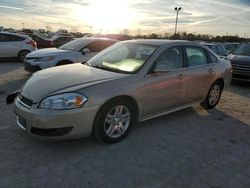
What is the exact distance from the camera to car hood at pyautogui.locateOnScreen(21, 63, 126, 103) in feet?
12.4

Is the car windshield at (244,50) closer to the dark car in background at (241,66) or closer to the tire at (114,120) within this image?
the dark car in background at (241,66)

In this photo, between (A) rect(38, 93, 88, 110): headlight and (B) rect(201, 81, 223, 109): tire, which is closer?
(A) rect(38, 93, 88, 110): headlight

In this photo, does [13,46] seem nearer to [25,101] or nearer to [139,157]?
[25,101]

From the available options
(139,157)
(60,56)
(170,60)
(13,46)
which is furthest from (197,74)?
(13,46)

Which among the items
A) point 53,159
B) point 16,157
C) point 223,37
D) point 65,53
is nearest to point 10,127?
point 16,157

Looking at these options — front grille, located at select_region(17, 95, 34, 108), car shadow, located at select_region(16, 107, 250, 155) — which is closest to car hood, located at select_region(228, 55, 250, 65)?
car shadow, located at select_region(16, 107, 250, 155)

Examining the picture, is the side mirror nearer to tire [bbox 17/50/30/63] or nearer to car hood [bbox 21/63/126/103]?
car hood [bbox 21/63/126/103]

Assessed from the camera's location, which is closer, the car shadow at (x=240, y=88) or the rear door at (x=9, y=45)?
the car shadow at (x=240, y=88)

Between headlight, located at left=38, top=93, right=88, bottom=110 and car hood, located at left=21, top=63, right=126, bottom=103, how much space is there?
0.11 metres

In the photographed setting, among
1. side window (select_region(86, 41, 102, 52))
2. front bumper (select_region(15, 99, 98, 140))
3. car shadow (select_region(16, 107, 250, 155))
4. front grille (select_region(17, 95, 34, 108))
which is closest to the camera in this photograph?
front bumper (select_region(15, 99, 98, 140))

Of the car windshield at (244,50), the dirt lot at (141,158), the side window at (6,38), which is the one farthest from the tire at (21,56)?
the car windshield at (244,50)

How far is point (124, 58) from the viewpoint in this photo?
4977 mm

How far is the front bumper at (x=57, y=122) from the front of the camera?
3.51 meters

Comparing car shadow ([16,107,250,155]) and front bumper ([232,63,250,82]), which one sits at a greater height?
front bumper ([232,63,250,82])
